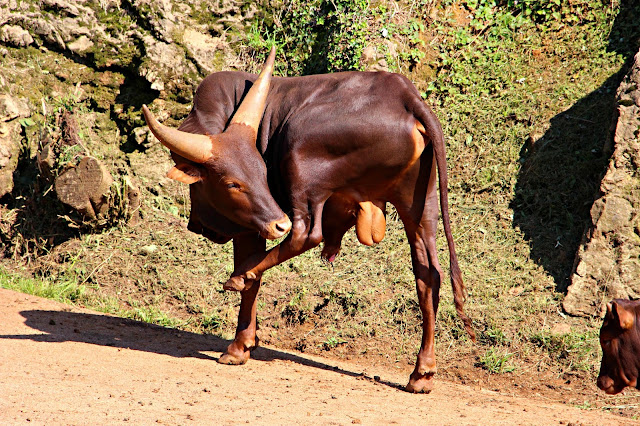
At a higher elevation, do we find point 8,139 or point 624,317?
point 8,139

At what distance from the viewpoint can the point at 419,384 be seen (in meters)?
5.22

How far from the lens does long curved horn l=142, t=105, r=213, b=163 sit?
5.04 m

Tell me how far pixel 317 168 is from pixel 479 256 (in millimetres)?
3189

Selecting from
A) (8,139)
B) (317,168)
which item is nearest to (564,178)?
(317,168)

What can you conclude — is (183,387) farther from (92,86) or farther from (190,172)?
(92,86)

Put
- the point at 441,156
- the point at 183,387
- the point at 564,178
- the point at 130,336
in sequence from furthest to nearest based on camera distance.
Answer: the point at 564,178
the point at 130,336
the point at 441,156
the point at 183,387

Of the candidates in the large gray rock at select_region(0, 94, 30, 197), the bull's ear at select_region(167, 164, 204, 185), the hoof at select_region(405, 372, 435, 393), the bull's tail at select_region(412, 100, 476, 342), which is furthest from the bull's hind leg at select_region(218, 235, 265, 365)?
the large gray rock at select_region(0, 94, 30, 197)

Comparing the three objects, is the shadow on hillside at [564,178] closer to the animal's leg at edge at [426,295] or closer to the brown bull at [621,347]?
the brown bull at [621,347]

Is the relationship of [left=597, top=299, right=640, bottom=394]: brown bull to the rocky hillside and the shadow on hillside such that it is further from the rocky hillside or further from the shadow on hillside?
the rocky hillside

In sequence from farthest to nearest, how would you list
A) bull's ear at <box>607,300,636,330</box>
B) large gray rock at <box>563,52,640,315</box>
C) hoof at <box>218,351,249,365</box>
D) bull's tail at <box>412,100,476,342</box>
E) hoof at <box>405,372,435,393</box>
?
large gray rock at <box>563,52,640,315</box> → hoof at <box>218,351,249,365</box> → hoof at <box>405,372,435,393</box> → bull's tail at <box>412,100,476,342</box> → bull's ear at <box>607,300,636,330</box>

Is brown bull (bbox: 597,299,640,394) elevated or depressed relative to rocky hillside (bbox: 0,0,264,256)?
depressed

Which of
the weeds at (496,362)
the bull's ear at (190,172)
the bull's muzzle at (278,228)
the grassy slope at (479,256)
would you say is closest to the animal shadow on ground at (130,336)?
the grassy slope at (479,256)

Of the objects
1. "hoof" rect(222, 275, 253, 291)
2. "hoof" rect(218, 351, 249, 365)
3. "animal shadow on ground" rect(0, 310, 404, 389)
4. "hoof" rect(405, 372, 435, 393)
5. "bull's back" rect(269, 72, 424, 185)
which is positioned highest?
"bull's back" rect(269, 72, 424, 185)

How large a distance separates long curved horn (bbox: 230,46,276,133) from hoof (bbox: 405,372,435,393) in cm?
220
